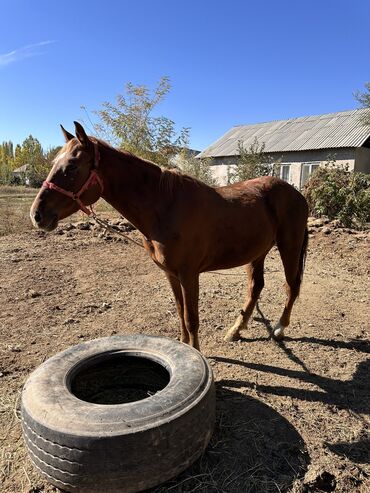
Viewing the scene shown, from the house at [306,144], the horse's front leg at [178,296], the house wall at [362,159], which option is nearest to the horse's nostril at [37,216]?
the horse's front leg at [178,296]

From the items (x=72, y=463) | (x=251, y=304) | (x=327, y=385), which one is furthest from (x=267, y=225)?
(x=72, y=463)

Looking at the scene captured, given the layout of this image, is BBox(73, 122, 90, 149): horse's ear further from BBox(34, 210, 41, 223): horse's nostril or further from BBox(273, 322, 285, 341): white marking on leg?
BBox(273, 322, 285, 341): white marking on leg

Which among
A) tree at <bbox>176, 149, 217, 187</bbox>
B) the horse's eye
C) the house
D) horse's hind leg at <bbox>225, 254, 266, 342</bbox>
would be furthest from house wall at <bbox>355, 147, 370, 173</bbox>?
the horse's eye

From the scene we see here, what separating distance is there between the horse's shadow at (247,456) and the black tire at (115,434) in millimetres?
138

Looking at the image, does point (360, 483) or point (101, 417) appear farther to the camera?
point (360, 483)

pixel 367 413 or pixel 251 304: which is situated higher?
pixel 251 304

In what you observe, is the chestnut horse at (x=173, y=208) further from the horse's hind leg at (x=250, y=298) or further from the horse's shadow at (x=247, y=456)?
the horse's shadow at (x=247, y=456)

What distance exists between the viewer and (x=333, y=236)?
848cm

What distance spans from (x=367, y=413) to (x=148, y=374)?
172 centimetres

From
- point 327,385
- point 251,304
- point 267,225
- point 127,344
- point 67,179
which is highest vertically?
point 67,179

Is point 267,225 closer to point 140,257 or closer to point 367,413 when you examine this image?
point 367,413

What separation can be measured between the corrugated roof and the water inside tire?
18448 mm

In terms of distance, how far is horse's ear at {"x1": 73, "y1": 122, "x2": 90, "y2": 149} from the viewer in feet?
8.65

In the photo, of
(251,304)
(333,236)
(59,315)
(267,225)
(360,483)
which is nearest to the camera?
(360,483)
